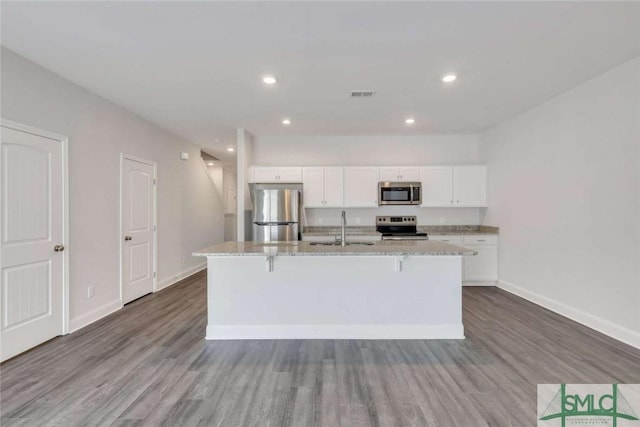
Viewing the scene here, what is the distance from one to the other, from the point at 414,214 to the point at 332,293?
3.14 m

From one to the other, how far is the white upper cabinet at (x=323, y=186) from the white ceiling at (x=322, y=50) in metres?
1.39

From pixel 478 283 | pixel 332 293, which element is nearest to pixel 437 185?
pixel 478 283

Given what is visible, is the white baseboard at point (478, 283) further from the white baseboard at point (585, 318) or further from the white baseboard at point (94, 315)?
the white baseboard at point (94, 315)

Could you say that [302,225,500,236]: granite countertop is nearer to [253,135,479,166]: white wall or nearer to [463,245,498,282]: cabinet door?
[463,245,498,282]: cabinet door

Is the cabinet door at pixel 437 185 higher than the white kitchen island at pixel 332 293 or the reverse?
higher

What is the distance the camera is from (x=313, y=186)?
5.33 metres

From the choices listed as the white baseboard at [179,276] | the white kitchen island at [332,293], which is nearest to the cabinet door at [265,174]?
the white baseboard at [179,276]

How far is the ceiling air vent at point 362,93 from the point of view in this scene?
11.4ft

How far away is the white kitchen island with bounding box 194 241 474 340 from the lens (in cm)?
306

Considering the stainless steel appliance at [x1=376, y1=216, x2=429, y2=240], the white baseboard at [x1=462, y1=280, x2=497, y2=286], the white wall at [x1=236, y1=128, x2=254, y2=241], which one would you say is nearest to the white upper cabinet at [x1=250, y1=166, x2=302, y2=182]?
the white wall at [x1=236, y1=128, x2=254, y2=241]

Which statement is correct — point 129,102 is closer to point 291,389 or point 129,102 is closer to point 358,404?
point 291,389

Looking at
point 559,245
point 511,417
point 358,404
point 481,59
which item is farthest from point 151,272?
point 559,245

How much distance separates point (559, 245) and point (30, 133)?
18.9 feet

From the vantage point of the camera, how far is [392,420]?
1.87 m
